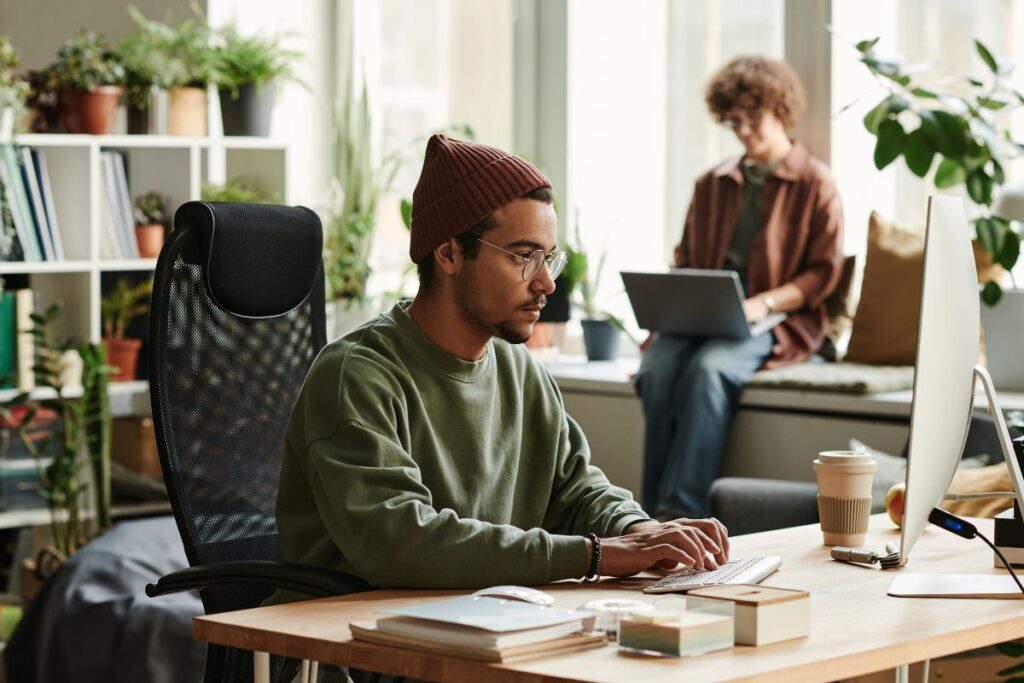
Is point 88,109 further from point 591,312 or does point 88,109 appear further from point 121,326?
point 591,312

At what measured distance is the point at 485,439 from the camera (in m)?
2.08

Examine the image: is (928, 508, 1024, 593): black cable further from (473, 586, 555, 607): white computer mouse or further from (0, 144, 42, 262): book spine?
(0, 144, 42, 262): book spine

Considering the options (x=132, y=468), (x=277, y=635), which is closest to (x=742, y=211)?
(x=132, y=468)

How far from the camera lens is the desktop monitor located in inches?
64.0

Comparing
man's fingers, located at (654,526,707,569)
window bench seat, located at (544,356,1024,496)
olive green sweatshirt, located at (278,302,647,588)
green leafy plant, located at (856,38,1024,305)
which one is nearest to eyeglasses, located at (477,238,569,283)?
olive green sweatshirt, located at (278,302,647,588)

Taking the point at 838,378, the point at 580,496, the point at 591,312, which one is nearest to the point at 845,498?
the point at 580,496

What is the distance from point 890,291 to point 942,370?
2.83 m

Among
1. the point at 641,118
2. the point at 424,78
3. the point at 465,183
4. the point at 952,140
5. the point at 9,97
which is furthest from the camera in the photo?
the point at 424,78

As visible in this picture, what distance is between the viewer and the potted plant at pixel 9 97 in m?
4.40

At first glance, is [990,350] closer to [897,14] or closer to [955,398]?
[897,14]

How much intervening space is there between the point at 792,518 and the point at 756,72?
65.3 inches

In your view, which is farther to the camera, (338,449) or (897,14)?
(897,14)

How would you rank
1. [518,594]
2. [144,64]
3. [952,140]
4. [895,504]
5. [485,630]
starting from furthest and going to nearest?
[144,64] → [952,140] → [895,504] → [518,594] → [485,630]

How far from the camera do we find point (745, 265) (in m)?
4.71
